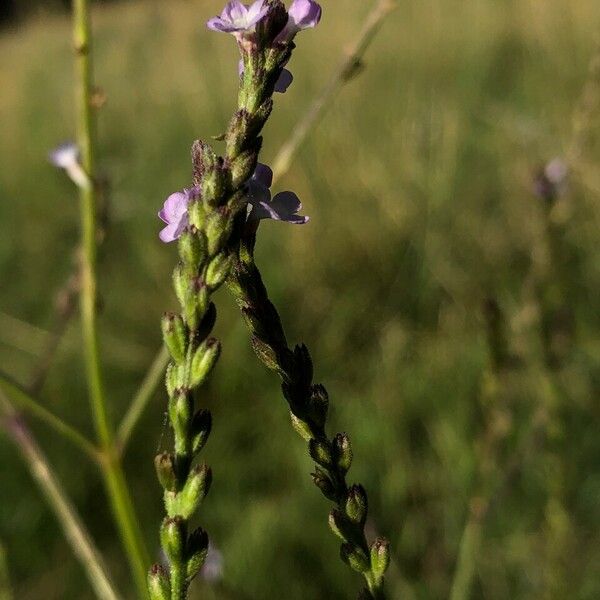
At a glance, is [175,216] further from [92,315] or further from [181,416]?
[92,315]

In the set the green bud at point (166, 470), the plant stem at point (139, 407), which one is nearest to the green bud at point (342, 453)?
the green bud at point (166, 470)

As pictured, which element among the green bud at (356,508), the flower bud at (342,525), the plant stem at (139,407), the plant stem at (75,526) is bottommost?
the plant stem at (75,526)

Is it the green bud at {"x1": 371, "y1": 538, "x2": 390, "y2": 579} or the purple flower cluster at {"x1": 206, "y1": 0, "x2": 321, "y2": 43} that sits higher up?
the purple flower cluster at {"x1": 206, "y1": 0, "x2": 321, "y2": 43}

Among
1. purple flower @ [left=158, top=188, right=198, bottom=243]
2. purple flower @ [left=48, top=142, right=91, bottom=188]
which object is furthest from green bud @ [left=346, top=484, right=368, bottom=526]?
purple flower @ [left=48, top=142, right=91, bottom=188]

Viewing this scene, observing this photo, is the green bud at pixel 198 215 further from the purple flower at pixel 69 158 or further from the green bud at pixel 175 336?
the purple flower at pixel 69 158

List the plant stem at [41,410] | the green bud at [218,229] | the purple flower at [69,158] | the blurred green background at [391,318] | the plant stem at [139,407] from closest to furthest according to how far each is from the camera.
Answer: the green bud at [218,229]
the plant stem at [41,410]
the plant stem at [139,407]
the purple flower at [69,158]
the blurred green background at [391,318]

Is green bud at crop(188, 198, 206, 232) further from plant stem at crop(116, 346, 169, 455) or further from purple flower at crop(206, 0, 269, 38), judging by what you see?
plant stem at crop(116, 346, 169, 455)

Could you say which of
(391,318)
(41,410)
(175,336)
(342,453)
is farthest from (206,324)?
(391,318)
